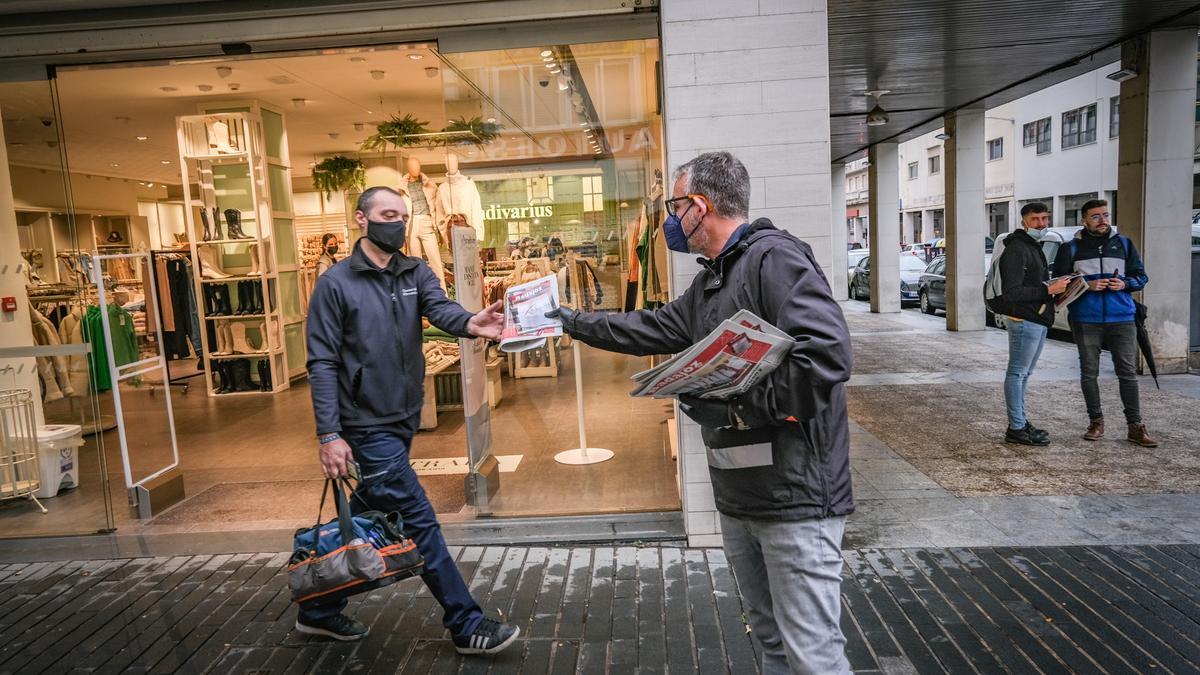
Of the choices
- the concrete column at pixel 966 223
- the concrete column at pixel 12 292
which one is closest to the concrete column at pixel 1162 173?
the concrete column at pixel 966 223

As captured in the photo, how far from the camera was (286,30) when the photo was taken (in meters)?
4.38

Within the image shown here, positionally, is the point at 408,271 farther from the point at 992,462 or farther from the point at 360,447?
the point at 992,462

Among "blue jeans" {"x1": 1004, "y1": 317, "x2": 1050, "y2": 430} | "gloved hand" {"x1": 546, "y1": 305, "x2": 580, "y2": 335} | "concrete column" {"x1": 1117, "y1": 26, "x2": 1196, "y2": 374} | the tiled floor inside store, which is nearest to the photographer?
"gloved hand" {"x1": 546, "y1": 305, "x2": 580, "y2": 335}

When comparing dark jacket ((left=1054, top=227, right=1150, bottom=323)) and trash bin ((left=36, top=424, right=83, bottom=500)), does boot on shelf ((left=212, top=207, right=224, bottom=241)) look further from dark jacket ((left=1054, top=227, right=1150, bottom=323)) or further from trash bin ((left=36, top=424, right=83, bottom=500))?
dark jacket ((left=1054, top=227, right=1150, bottom=323))

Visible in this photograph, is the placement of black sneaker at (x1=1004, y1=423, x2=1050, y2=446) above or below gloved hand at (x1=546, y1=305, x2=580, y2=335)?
below

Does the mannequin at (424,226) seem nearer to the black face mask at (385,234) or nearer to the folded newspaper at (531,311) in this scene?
the black face mask at (385,234)

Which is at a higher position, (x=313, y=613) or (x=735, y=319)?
(x=735, y=319)

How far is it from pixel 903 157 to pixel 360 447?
163 ft

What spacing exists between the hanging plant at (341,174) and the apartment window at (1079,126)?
25.5 metres

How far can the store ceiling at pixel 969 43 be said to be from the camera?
292 inches

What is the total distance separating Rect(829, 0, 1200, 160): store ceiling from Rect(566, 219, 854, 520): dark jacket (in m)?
5.91

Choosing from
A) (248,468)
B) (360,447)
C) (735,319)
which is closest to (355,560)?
(360,447)

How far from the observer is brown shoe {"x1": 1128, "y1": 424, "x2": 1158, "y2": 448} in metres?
5.73

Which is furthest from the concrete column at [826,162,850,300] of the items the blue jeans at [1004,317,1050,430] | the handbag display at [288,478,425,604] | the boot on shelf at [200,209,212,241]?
the handbag display at [288,478,425,604]
